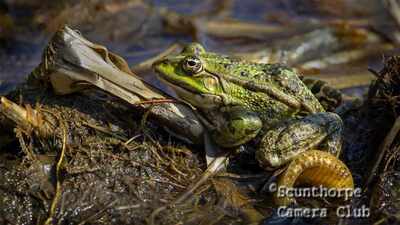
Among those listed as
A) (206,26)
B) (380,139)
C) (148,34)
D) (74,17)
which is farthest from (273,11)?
(380,139)

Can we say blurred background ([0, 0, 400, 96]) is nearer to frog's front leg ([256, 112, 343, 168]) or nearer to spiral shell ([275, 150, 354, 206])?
frog's front leg ([256, 112, 343, 168])

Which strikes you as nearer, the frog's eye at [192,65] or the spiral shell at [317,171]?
the spiral shell at [317,171]

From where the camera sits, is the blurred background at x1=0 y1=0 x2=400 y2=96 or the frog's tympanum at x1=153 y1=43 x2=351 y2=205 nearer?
the frog's tympanum at x1=153 y1=43 x2=351 y2=205

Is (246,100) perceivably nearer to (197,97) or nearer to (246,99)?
(246,99)

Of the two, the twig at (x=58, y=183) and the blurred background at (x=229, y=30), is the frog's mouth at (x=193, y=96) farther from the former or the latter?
the blurred background at (x=229, y=30)

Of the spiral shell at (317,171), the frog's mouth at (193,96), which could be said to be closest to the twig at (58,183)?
the frog's mouth at (193,96)

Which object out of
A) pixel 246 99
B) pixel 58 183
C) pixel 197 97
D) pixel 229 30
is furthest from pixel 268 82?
pixel 229 30

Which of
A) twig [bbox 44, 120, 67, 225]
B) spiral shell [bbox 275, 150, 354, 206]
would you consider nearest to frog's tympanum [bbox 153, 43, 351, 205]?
spiral shell [bbox 275, 150, 354, 206]
